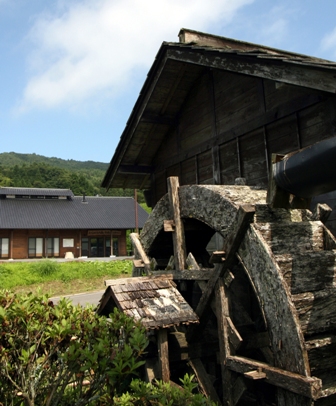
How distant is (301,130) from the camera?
216 inches

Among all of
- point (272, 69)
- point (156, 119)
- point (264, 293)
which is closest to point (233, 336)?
point (264, 293)

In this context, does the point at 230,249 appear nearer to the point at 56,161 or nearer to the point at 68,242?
the point at 68,242

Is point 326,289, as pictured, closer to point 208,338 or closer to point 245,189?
point 245,189

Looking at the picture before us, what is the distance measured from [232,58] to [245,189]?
2.08 meters

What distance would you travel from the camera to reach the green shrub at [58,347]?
334cm

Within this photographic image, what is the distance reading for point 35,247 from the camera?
33.6 m

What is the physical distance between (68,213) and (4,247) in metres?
6.88

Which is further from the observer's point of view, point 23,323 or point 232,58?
point 232,58

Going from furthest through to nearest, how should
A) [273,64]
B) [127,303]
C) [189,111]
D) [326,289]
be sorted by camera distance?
[189,111] < [273,64] < [127,303] < [326,289]

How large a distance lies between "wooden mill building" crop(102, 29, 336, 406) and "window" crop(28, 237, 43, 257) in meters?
26.9

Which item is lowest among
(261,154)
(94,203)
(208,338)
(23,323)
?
(208,338)

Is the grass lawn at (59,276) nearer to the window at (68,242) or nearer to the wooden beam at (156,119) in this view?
the window at (68,242)

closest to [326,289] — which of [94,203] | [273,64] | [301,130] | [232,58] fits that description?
[301,130]

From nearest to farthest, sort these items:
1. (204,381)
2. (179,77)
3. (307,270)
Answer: (307,270), (204,381), (179,77)
